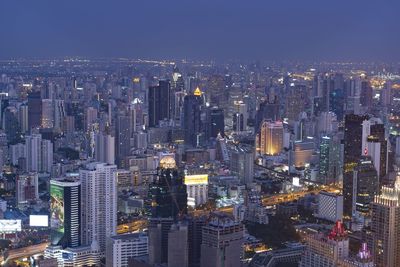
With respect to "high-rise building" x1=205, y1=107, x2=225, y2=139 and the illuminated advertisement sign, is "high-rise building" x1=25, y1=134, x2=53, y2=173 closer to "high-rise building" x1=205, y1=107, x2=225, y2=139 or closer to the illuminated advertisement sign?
the illuminated advertisement sign

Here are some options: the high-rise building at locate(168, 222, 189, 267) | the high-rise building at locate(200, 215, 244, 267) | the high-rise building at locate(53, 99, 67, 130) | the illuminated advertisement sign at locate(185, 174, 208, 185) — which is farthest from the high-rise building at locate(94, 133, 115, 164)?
the high-rise building at locate(200, 215, 244, 267)

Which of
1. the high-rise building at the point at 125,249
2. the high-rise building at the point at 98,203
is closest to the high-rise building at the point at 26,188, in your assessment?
the high-rise building at the point at 98,203

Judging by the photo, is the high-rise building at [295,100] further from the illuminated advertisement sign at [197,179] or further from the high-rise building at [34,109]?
the illuminated advertisement sign at [197,179]

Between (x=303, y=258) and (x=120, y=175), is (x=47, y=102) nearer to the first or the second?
(x=120, y=175)

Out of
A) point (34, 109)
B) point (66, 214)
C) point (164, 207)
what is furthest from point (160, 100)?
point (164, 207)

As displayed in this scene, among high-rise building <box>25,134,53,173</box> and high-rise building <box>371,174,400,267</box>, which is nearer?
high-rise building <box>371,174,400,267</box>

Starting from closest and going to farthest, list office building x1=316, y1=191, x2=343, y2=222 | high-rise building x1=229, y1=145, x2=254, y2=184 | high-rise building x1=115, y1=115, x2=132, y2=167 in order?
office building x1=316, y1=191, x2=343, y2=222
high-rise building x1=229, y1=145, x2=254, y2=184
high-rise building x1=115, y1=115, x2=132, y2=167

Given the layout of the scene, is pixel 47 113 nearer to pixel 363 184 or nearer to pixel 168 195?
pixel 363 184
